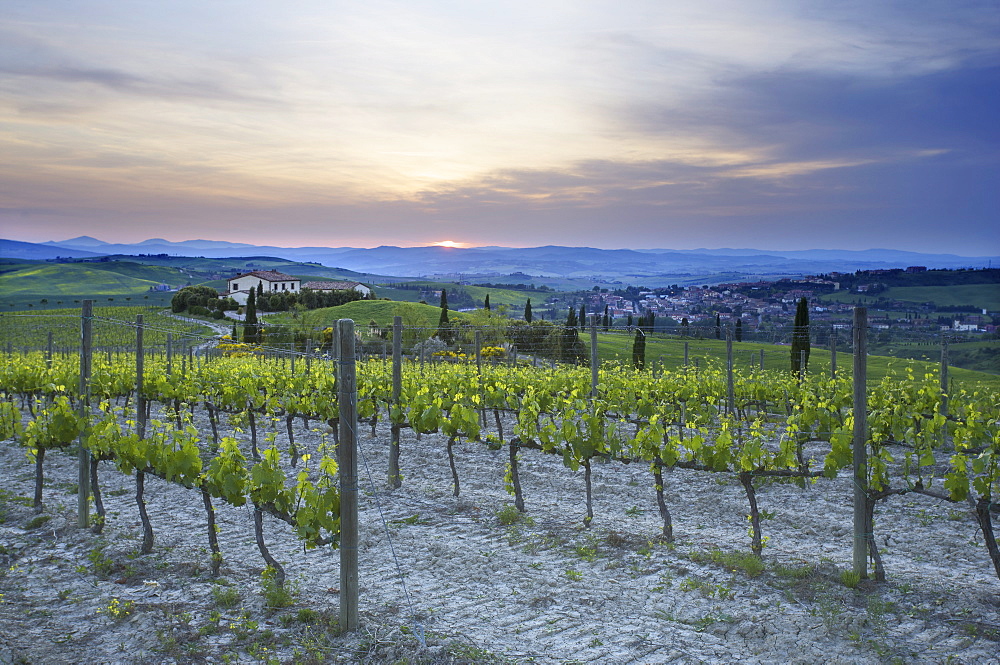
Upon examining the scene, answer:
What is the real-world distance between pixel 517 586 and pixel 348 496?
204 centimetres

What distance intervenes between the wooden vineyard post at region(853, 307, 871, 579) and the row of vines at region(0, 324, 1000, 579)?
8 cm

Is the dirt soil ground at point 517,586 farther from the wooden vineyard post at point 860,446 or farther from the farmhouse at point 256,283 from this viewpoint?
the farmhouse at point 256,283

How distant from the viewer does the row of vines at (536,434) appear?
6.71 meters

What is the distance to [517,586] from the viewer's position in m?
6.63

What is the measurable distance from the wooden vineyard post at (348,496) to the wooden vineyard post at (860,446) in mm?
4782

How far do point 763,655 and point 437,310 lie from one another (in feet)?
218

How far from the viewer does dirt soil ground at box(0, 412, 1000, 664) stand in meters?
5.42

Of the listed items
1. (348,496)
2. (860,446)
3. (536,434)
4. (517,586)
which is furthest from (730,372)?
(348,496)

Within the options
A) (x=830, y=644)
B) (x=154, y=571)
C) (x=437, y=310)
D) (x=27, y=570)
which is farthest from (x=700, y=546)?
(x=437, y=310)

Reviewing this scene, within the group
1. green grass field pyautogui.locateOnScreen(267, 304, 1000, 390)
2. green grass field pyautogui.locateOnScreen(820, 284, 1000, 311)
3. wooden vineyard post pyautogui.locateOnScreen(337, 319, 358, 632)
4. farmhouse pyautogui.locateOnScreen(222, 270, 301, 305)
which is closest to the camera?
wooden vineyard post pyautogui.locateOnScreen(337, 319, 358, 632)

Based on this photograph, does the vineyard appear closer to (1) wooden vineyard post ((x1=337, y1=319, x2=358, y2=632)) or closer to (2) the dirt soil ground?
(2) the dirt soil ground

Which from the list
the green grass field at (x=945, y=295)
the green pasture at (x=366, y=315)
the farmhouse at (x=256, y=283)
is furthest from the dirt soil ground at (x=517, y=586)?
the farmhouse at (x=256, y=283)

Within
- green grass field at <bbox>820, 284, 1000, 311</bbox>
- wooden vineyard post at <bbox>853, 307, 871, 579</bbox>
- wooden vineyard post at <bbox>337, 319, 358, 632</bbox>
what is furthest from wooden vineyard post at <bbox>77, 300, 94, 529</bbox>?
green grass field at <bbox>820, 284, 1000, 311</bbox>

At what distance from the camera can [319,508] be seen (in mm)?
6207
